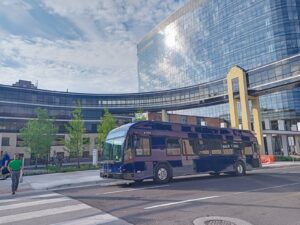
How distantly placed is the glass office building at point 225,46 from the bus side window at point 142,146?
3456 cm

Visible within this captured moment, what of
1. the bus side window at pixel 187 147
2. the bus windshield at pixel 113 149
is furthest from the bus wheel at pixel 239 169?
the bus windshield at pixel 113 149

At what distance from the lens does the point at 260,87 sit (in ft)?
128

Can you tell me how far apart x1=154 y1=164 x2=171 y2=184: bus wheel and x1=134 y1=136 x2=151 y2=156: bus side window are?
965 millimetres

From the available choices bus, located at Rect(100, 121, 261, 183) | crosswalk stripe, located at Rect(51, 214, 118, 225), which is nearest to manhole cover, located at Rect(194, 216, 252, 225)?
crosswalk stripe, located at Rect(51, 214, 118, 225)

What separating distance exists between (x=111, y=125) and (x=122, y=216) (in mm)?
27959

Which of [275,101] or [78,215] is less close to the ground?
[275,101]

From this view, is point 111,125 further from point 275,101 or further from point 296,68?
point 275,101

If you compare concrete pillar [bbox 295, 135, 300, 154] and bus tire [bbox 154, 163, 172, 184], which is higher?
concrete pillar [bbox 295, 135, 300, 154]

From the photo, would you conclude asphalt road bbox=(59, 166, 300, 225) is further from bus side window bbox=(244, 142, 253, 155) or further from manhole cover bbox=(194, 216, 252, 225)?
bus side window bbox=(244, 142, 253, 155)

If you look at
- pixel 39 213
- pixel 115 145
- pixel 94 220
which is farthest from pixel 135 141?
pixel 94 220

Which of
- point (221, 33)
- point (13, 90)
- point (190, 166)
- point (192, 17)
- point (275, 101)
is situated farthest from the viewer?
point (192, 17)

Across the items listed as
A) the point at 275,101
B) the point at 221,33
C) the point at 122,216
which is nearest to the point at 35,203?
the point at 122,216

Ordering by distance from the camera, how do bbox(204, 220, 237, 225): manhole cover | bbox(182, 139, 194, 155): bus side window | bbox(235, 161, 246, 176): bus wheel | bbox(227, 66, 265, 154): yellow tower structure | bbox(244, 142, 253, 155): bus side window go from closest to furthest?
bbox(204, 220, 237, 225): manhole cover, bbox(182, 139, 194, 155): bus side window, bbox(235, 161, 246, 176): bus wheel, bbox(244, 142, 253, 155): bus side window, bbox(227, 66, 265, 154): yellow tower structure

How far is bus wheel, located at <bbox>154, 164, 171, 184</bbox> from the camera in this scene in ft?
43.5
